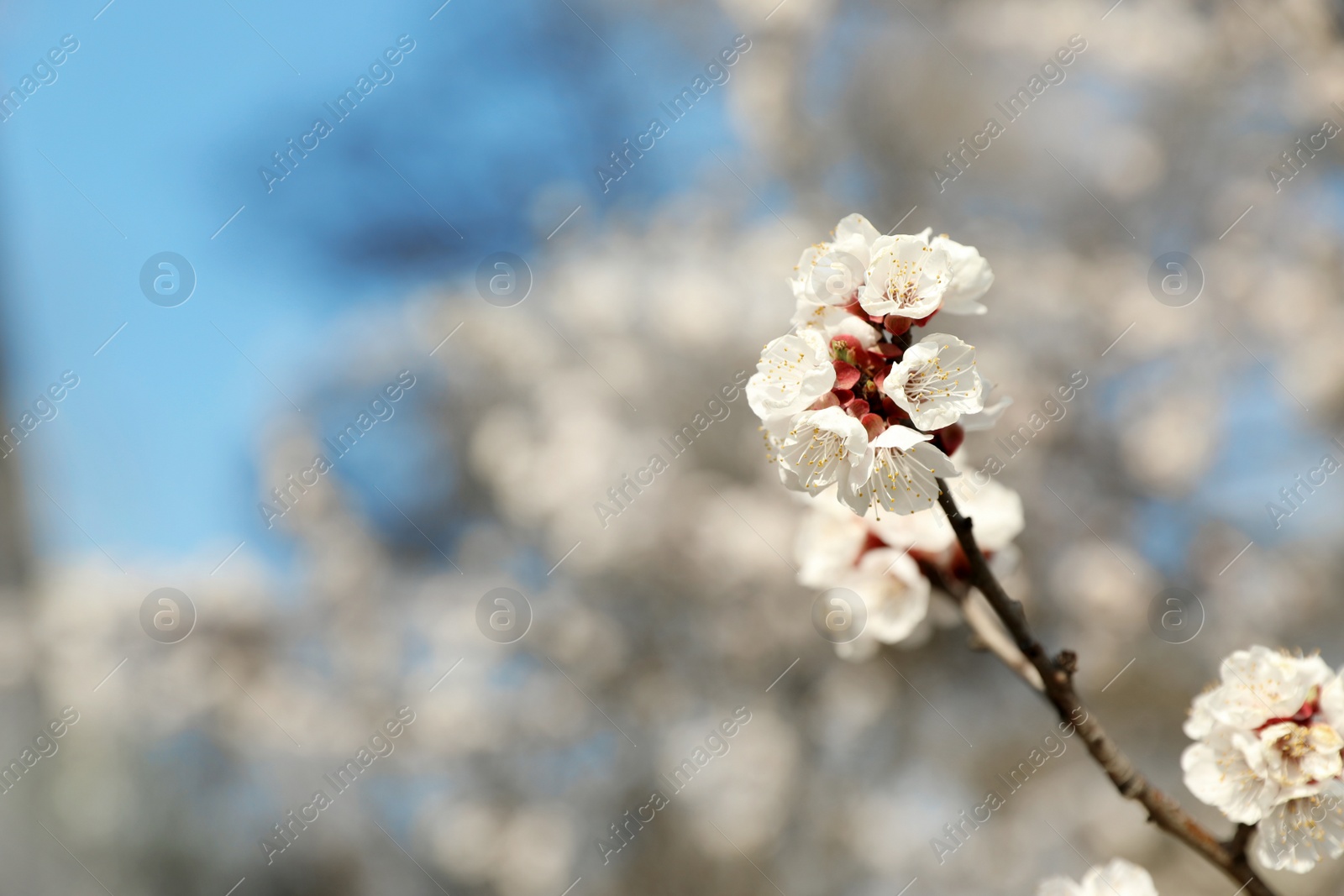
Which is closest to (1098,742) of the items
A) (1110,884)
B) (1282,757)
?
(1282,757)

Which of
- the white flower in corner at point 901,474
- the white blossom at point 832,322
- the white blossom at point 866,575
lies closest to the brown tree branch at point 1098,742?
the white flower in corner at point 901,474

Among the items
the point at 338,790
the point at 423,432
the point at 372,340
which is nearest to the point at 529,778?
the point at 338,790

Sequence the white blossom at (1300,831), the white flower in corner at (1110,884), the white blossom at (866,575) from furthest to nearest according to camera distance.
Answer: the white blossom at (866,575), the white flower in corner at (1110,884), the white blossom at (1300,831)

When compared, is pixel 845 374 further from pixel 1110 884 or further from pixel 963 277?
pixel 1110 884

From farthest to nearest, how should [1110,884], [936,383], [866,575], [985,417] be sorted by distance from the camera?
[866,575] < [1110,884] < [985,417] < [936,383]

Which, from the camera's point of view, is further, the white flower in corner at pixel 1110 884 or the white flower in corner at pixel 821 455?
the white flower in corner at pixel 1110 884

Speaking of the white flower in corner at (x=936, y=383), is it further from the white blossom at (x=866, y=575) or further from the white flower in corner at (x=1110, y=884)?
the white flower in corner at (x=1110, y=884)
